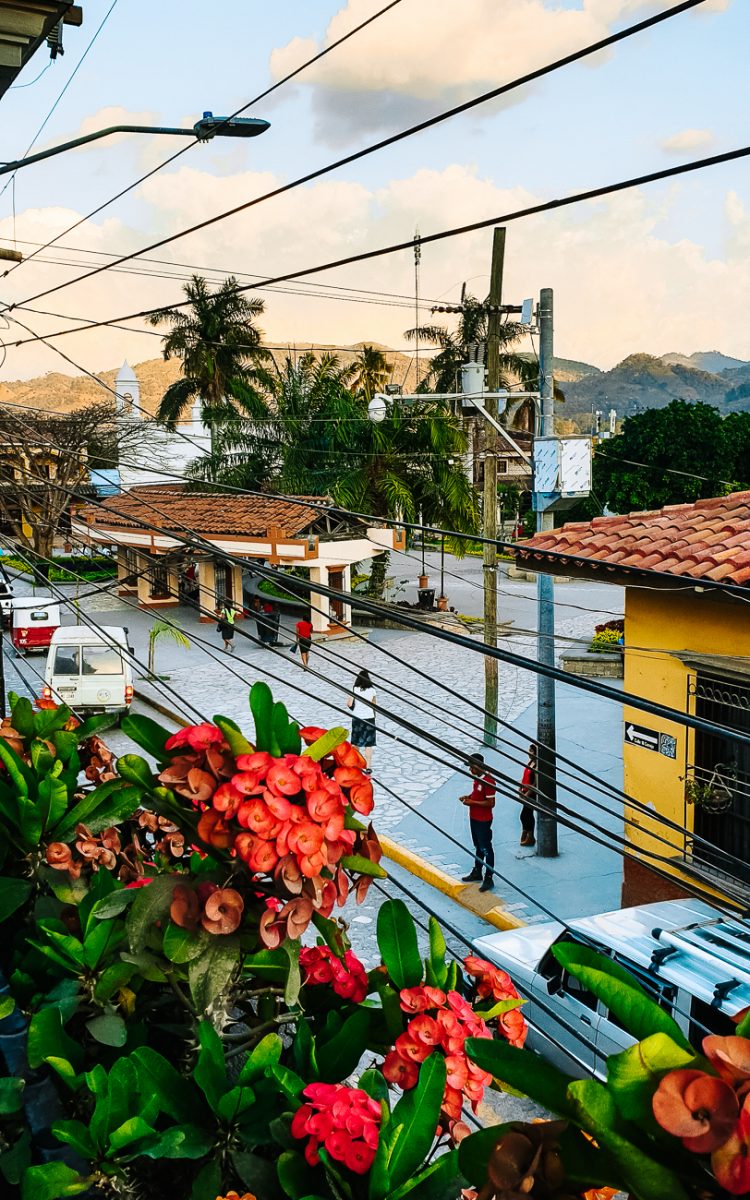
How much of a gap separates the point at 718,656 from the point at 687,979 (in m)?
2.80

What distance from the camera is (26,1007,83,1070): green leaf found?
105 inches

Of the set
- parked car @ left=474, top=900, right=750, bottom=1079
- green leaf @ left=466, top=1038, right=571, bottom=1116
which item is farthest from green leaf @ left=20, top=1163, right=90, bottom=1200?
parked car @ left=474, top=900, right=750, bottom=1079

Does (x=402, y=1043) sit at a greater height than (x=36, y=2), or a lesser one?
lesser

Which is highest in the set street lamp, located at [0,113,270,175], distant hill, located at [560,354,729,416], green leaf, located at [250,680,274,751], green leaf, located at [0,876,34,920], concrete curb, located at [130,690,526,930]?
distant hill, located at [560,354,729,416]

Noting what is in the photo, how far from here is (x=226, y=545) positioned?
23.9 m

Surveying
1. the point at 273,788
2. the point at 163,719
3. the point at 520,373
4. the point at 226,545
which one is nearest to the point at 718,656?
the point at 273,788

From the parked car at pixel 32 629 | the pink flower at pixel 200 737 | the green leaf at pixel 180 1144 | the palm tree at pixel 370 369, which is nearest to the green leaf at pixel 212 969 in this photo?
the green leaf at pixel 180 1144

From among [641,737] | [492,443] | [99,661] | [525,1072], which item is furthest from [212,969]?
[99,661]

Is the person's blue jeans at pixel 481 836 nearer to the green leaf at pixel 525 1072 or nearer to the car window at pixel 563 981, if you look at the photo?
the car window at pixel 563 981

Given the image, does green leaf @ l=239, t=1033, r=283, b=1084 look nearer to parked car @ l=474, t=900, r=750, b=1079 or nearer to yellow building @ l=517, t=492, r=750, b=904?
parked car @ l=474, t=900, r=750, b=1079

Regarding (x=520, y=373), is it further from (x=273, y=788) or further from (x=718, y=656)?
(x=273, y=788)

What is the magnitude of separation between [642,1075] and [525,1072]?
22cm

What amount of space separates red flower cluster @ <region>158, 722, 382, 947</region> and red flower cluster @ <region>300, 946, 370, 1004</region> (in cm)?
34

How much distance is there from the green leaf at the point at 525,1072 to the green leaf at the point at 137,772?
4.65ft
